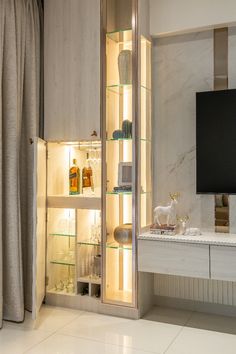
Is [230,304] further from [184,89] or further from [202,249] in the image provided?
[184,89]

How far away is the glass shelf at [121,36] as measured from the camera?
320cm

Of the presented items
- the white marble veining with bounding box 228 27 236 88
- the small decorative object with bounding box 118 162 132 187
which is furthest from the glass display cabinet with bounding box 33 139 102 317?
the white marble veining with bounding box 228 27 236 88

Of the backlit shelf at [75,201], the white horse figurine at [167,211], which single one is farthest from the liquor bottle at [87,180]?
the white horse figurine at [167,211]

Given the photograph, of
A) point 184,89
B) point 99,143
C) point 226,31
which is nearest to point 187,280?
point 99,143

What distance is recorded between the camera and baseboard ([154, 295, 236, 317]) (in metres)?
3.22

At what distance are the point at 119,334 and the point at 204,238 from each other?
97cm

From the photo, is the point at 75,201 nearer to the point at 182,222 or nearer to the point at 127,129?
the point at 127,129

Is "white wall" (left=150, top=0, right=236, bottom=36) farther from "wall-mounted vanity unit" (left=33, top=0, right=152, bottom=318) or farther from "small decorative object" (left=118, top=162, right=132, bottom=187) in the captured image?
"small decorative object" (left=118, top=162, right=132, bottom=187)

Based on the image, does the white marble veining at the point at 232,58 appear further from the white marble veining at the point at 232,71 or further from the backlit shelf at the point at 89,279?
the backlit shelf at the point at 89,279

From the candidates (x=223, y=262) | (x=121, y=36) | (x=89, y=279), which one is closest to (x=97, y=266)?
(x=89, y=279)

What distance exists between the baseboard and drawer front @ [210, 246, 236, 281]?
1.96 ft

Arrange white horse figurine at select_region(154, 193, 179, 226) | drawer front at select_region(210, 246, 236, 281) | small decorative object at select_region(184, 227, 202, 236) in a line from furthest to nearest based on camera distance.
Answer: white horse figurine at select_region(154, 193, 179, 226), small decorative object at select_region(184, 227, 202, 236), drawer front at select_region(210, 246, 236, 281)

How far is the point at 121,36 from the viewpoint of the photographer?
127 inches

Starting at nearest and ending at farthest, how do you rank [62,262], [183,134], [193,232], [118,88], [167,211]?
[193,232] < [167,211] < [118,88] < [183,134] < [62,262]
